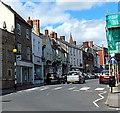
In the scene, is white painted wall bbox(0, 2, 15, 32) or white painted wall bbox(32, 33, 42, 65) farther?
white painted wall bbox(32, 33, 42, 65)

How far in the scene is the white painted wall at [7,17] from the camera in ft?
99.1

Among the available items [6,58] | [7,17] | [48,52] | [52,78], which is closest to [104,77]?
[52,78]

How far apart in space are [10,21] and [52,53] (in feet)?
66.2

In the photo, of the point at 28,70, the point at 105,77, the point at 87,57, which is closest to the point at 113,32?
the point at 105,77

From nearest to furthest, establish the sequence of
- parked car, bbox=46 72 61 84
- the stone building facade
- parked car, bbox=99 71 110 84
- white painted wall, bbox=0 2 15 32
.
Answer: the stone building facade, white painted wall, bbox=0 2 15 32, parked car, bbox=99 71 110 84, parked car, bbox=46 72 61 84

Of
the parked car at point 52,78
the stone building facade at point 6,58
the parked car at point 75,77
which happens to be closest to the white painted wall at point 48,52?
the parked car at point 52,78

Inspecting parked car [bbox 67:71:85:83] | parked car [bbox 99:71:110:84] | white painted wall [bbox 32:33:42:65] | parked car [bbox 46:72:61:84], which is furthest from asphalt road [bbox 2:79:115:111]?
white painted wall [bbox 32:33:42:65]

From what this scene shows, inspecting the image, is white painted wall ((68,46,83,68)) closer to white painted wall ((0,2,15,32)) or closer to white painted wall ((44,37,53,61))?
white painted wall ((44,37,53,61))

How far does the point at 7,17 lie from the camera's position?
30.5 m

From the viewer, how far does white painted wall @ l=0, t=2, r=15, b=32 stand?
30203 mm

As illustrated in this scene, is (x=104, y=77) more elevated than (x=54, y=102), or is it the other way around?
(x=104, y=77)

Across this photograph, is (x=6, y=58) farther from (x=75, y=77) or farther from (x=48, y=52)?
(x=48, y=52)

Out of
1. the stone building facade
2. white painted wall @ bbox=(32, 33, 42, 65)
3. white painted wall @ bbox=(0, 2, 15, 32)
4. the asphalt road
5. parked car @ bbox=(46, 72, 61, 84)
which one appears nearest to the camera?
the asphalt road

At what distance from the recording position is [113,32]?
3053cm
